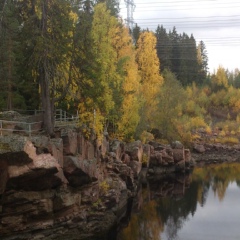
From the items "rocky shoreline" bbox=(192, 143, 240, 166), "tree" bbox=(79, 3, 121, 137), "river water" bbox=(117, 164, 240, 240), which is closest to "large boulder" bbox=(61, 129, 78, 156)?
"tree" bbox=(79, 3, 121, 137)

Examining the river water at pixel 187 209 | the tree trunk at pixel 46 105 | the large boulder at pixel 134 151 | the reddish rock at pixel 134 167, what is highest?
the tree trunk at pixel 46 105

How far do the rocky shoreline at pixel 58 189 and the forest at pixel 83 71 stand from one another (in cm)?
223

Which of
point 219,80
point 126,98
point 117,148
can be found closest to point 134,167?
point 117,148

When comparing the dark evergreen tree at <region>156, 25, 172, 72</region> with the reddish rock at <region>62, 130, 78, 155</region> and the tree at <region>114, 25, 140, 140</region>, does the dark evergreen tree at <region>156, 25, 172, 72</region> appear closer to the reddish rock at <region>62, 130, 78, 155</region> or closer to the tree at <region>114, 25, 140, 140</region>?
the tree at <region>114, 25, 140, 140</region>

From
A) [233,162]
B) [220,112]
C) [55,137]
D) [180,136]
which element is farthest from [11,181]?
[220,112]

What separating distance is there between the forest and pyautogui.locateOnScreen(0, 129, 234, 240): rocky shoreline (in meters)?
2.23

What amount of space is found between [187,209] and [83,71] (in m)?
13.7

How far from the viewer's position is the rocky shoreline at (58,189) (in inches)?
791

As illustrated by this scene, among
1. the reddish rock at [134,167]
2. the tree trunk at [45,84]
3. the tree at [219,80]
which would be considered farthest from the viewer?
the tree at [219,80]

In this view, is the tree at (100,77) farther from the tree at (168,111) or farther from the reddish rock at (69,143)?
the tree at (168,111)

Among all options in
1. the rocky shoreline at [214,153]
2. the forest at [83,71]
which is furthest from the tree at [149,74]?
the rocky shoreline at [214,153]

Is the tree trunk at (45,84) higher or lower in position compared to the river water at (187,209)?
higher

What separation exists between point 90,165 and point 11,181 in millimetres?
5997

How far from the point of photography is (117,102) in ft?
116
